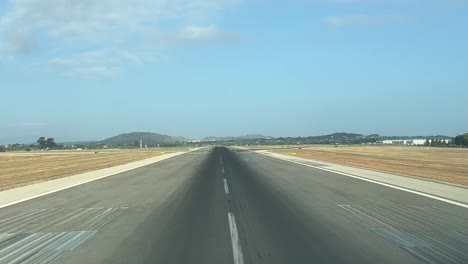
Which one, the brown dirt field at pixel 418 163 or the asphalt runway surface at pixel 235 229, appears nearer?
the asphalt runway surface at pixel 235 229

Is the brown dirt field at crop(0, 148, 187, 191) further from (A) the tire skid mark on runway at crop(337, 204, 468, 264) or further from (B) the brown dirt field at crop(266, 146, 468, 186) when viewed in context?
(B) the brown dirt field at crop(266, 146, 468, 186)

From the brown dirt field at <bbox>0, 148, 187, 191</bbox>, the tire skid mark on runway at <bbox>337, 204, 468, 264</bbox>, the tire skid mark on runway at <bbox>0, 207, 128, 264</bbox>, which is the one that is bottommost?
the tire skid mark on runway at <bbox>337, 204, 468, 264</bbox>

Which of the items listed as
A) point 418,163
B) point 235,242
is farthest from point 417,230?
point 418,163

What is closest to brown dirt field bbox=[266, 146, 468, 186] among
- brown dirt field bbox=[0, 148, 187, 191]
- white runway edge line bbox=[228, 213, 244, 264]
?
white runway edge line bbox=[228, 213, 244, 264]

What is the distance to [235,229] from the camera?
32.8 feet

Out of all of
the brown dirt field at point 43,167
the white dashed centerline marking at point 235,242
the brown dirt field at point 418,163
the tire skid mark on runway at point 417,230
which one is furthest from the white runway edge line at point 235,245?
the brown dirt field at point 418,163

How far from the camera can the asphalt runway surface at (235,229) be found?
771 centimetres

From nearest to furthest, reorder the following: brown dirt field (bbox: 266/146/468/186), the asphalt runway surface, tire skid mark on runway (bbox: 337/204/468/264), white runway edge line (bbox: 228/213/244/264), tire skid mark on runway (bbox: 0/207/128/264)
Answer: white runway edge line (bbox: 228/213/244/264) → the asphalt runway surface → tire skid mark on runway (bbox: 337/204/468/264) → tire skid mark on runway (bbox: 0/207/128/264) → brown dirt field (bbox: 266/146/468/186)

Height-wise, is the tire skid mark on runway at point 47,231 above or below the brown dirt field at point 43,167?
below

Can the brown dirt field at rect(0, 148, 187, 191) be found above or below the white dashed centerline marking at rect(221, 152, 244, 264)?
above

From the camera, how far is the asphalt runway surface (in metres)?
7.71

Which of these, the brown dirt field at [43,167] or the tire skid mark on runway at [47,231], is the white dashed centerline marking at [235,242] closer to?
the tire skid mark on runway at [47,231]

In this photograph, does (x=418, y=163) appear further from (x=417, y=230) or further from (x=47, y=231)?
(x=47, y=231)

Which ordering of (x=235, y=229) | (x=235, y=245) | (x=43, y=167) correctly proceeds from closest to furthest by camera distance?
(x=235, y=245), (x=235, y=229), (x=43, y=167)
